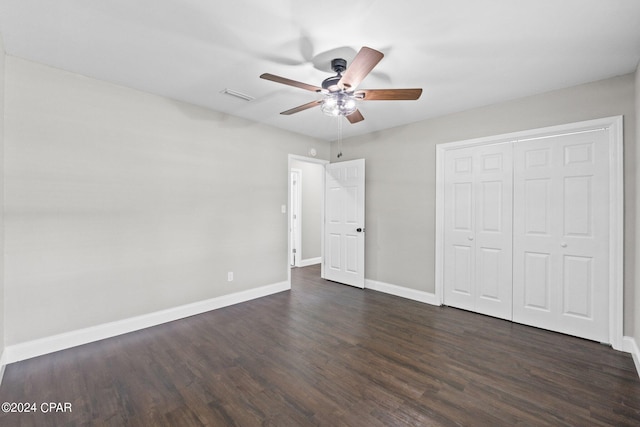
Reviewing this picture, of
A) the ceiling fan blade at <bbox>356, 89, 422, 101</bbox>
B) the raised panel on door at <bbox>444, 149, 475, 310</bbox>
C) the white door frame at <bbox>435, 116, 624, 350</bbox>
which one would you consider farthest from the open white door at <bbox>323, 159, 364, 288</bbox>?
the white door frame at <bbox>435, 116, 624, 350</bbox>

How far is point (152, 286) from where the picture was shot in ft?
10.6

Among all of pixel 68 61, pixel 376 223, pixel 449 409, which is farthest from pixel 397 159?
pixel 68 61

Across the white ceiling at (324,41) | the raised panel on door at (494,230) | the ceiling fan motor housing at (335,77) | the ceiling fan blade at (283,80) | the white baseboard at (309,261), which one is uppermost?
the white ceiling at (324,41)

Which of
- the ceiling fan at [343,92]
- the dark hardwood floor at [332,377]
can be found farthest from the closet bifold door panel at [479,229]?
the ceiling fan at [343,92]

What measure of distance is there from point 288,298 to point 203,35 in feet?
10.9

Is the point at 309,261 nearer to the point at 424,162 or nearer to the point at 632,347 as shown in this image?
the point at 424,162

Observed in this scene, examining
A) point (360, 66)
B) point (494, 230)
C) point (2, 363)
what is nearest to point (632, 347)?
point (494, 230)

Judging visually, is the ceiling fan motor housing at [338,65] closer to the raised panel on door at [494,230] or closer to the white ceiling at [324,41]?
the white ceiling at [324,41]

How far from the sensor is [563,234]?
3.06 meters

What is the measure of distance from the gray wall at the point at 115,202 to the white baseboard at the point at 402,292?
73.4 inches

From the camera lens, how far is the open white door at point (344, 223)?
477 cm

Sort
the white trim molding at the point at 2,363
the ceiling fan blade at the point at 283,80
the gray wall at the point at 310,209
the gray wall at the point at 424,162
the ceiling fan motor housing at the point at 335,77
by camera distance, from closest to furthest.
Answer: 1. the ceiling fan blade at the point at 283,80
2. the white trim molding at the point at 2,363
3. the ceiling fan motor housing at the point at 335,77
4. the gray wall at the point at 424,162
5. the gray wall at the point at 310,209

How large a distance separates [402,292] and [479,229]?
1427 millimetres

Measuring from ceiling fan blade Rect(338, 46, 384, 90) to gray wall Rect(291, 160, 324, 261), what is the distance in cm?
417
